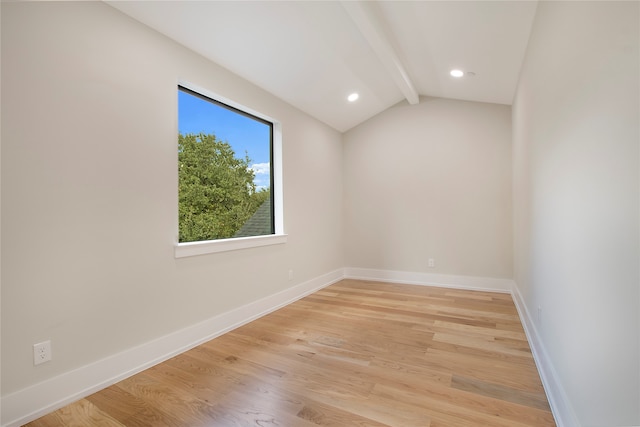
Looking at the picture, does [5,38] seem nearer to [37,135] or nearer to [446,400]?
[37,135]

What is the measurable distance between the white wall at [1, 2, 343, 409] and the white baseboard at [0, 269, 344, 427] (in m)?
0.05

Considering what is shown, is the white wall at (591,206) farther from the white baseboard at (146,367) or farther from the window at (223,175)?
the window at (223,175)

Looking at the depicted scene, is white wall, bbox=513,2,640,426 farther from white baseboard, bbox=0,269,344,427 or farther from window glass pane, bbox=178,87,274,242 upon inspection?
window glass pane, bbox=178,87,274,242

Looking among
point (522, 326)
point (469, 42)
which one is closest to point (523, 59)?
point (469, 42)

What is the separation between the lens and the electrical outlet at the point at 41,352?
1676 mm

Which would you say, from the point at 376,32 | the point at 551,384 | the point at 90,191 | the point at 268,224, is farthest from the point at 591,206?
the point at 268,224

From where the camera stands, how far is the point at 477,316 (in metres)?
3.15

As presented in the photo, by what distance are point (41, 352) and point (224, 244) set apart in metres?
1.38

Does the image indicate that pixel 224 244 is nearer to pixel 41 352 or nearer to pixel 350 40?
pixel 41 352

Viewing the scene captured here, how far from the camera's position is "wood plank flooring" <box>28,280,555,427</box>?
1.61 m

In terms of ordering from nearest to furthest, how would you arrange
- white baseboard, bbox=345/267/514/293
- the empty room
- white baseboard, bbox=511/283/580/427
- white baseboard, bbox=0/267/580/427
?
the empty room → white baseboard, bbox=511/283/580/427 → white baseboard, bbox=0/267/580/427 → white baseboard, bbox=345/267/514/293

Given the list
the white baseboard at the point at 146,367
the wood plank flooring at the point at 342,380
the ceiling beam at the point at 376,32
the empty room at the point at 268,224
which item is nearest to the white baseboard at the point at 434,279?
the empty room at the point at 268,224

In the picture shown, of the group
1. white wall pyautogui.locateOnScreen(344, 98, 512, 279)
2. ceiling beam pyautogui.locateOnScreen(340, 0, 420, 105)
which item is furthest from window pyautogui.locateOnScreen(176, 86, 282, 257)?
white wall pyautogui.locateOnScreen(344, 98, 512, 279)

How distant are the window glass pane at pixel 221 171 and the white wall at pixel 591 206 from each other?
2.54 meters
